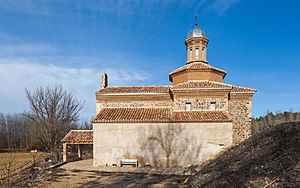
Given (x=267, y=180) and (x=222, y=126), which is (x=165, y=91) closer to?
(x=222, y=126)

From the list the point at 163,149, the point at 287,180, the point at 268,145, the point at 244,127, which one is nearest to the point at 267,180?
the point at 287,180

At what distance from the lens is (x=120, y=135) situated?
17.6m

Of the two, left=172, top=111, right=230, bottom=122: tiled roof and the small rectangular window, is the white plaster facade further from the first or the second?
the small rectangular window

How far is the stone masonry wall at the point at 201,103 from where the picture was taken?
18656 millimetres

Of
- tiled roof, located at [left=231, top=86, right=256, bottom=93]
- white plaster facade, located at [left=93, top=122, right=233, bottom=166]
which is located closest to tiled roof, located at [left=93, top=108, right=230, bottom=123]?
white plaster facade, located at [left=93, top=122, right=233, bottom=166]

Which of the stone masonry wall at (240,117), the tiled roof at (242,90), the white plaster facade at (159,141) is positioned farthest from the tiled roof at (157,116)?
the tiled roof at (242,90)

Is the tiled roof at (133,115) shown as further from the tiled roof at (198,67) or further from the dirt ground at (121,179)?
the tiled roof at (198,67)

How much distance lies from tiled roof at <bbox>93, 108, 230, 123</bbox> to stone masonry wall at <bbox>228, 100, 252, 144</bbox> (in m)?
2.97

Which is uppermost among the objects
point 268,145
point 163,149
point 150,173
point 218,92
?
point 218,92

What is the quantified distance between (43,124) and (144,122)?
13.9 meters

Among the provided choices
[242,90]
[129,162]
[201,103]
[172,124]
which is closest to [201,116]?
[201,103]

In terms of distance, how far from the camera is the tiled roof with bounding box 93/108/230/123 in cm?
1729

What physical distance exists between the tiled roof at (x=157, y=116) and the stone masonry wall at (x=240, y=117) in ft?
9.75

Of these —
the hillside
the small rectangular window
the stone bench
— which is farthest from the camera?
the small rectangular window
